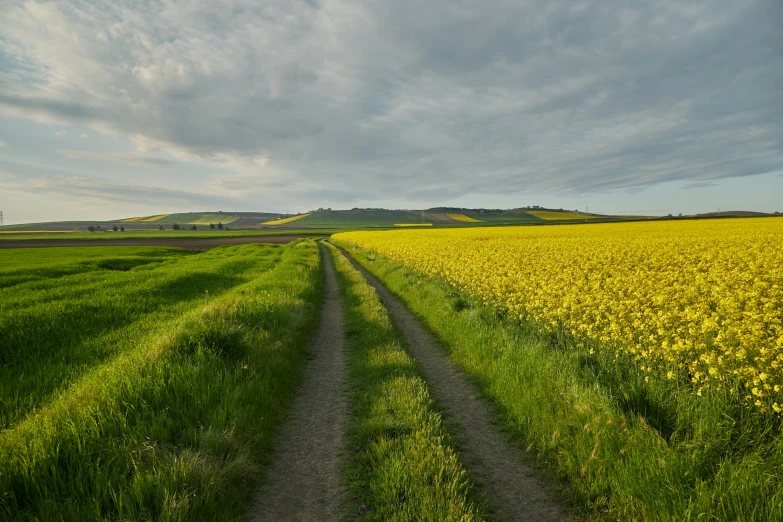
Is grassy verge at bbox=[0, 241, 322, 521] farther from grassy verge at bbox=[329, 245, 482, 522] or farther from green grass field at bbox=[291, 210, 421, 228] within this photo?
green grass field at bbox=[291, 210, 421, 228]

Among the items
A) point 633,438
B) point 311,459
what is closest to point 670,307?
point 633,438

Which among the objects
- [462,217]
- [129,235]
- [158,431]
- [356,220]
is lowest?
[129,235]

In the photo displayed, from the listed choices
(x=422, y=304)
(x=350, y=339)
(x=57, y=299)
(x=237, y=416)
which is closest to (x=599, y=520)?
(x=237, y=416)

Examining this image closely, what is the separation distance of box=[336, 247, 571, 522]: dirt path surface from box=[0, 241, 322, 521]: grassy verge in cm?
276

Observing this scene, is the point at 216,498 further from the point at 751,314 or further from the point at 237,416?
the point at 751,314

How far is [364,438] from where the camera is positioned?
16.4 feet

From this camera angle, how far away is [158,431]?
447 centimetres

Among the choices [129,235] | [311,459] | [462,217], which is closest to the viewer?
[311,459]

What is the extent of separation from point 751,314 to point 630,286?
3.65m

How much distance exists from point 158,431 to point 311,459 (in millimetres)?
1945

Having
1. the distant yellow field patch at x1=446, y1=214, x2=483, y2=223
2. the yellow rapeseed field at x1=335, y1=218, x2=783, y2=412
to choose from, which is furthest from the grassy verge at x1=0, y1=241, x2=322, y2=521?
the distant yellow field patch at x1=446, y1=214, x2=483, y2=223

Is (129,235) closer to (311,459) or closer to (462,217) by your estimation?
(311,459)

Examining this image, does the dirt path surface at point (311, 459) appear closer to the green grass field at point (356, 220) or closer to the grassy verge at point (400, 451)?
the grassy verge at point (400, 451)

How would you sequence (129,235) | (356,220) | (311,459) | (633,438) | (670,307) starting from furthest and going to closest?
(356,220) → (129,235) → (670,307) → (311,459) → (633,438)
